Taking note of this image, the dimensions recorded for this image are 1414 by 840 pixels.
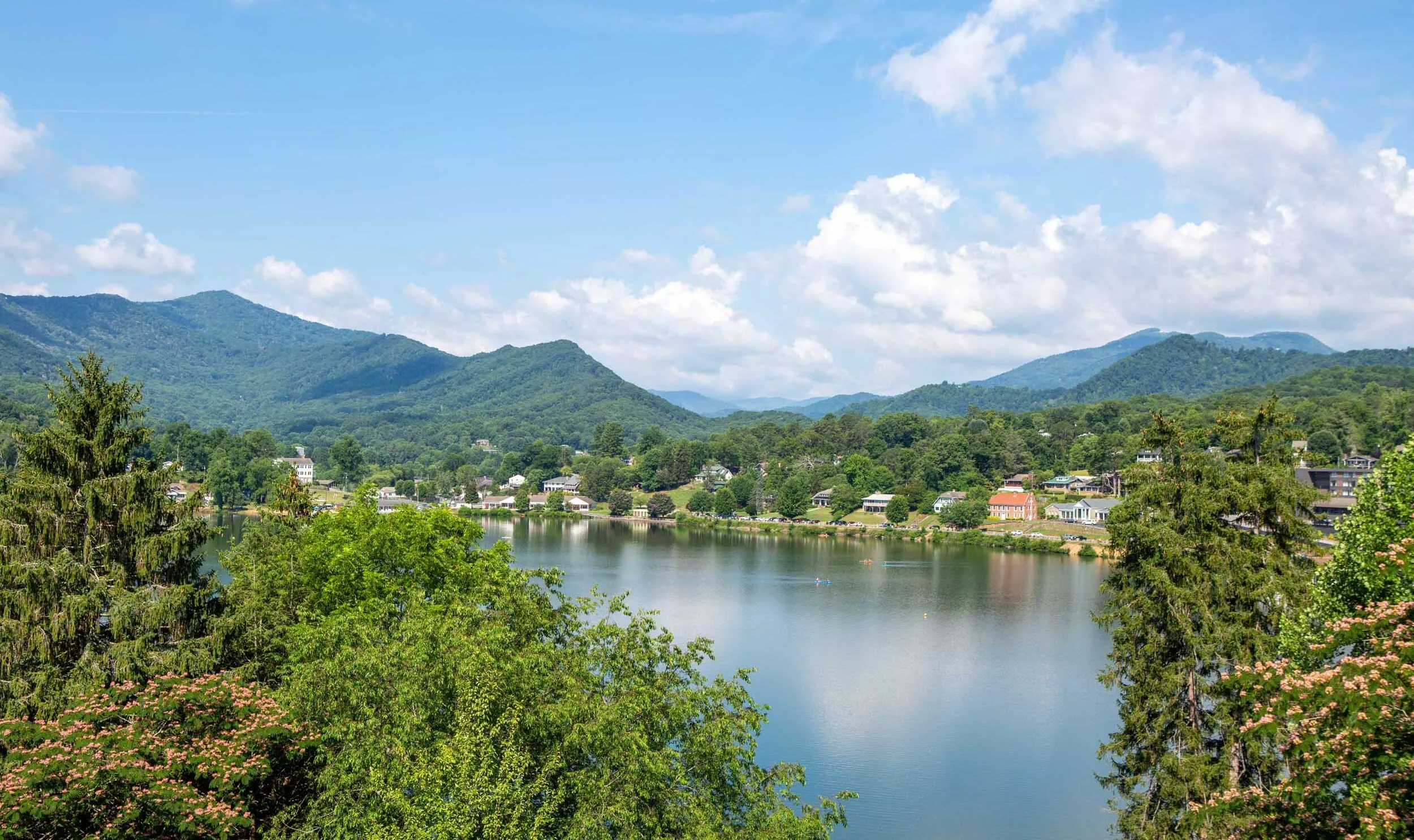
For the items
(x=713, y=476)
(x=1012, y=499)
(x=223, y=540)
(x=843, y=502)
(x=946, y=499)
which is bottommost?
(x=223, y=540)

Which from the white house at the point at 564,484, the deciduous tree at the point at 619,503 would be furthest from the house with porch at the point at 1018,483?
the white house at the point at 564,484

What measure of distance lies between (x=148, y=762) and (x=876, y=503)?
9264 centimetres

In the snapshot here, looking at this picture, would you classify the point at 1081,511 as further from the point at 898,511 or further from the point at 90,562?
the point at 90,562

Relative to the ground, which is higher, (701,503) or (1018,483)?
(1018,483)

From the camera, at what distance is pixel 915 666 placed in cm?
3603

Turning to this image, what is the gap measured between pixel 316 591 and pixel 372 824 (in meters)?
9.70

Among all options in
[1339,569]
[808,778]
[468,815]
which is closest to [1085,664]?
[808,778]

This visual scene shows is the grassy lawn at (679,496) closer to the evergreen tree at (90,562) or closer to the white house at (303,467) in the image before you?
the white house at (303,467)

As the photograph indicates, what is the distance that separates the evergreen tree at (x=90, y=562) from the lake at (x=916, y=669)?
593 inches

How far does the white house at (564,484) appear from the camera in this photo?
12312 centimetres

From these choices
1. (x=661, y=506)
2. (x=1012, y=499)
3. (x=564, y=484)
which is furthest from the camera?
(x=564, y=484)

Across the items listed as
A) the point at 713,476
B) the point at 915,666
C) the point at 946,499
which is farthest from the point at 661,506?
the point at 915,666

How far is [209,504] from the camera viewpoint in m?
104

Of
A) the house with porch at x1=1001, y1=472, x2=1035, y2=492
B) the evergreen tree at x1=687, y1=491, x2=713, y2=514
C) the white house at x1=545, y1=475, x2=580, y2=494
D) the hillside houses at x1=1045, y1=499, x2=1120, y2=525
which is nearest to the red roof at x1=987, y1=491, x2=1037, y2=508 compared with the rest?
the hillside houses at x1=1045, y1=499, x2=1120, y2=525
